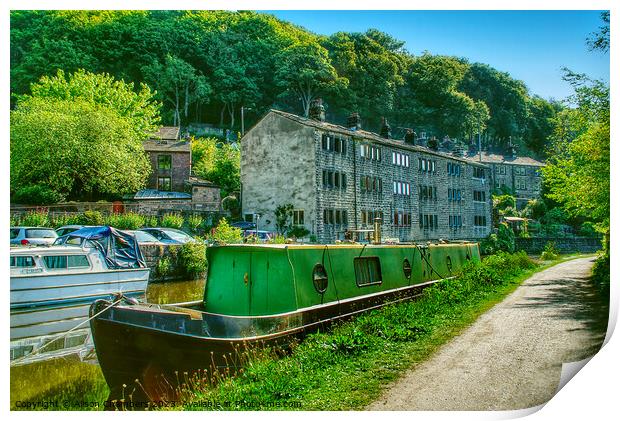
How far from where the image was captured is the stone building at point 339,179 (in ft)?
76.1

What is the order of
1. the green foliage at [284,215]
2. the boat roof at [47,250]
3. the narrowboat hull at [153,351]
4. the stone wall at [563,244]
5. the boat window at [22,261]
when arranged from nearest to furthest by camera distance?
1. the narrowboat hull at [153,351]
2. the boat window at [22,261]
3. the boat roof at [47,250]
4. the stone wall at [563,244]
5. the green foliage at [284,215]

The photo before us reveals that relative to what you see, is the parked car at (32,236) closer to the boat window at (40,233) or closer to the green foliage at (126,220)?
the boat window at (40,233)

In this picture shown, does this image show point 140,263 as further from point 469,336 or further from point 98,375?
point 469,336

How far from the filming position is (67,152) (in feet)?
43.9

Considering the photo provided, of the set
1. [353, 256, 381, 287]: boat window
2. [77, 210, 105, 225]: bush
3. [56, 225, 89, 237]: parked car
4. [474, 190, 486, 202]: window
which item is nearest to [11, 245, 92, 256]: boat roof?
[56, 225, 89, 237]: parked car

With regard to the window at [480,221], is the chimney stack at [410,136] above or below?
above

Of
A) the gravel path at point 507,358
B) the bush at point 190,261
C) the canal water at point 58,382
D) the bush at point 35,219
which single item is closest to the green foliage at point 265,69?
the bush at point 35,219

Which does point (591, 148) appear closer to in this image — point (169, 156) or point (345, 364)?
point (345, 364)

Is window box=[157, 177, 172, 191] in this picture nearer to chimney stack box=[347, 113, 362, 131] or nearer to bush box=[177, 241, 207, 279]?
bush box=[177, 241, 207, 279]

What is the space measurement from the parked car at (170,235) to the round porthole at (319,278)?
11.4 m

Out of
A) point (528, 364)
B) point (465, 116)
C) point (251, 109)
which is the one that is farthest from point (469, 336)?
Answer: point (251, 109)

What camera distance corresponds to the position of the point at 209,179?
30.6m

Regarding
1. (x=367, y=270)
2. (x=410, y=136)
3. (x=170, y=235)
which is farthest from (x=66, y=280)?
(x=410, y=136)

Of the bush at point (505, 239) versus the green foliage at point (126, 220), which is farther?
the bush at point (505, 239)
